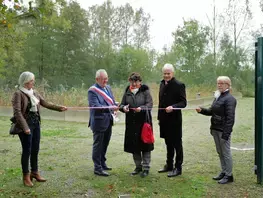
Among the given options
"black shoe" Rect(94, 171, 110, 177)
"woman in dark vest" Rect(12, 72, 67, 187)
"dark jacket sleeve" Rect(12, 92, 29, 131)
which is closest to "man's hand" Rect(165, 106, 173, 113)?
"black shoe" Rect(94, 171, 110, 177)

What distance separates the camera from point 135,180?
4.92 m

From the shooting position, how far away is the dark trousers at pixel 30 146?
4492mm

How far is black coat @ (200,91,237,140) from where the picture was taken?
4.57 m

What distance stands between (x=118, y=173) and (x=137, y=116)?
3.28ft

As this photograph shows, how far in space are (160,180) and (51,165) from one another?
81.7 inches

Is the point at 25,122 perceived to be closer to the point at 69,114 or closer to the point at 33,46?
the point at 69,114

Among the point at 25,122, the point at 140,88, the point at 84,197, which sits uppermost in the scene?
the point at 140,88

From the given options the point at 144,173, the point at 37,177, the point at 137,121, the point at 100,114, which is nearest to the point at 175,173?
the point at 144,173

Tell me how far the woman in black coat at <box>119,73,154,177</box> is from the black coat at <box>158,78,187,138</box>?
0.89 ft

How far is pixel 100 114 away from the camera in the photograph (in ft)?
16.7

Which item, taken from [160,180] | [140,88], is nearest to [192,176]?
[160,180]

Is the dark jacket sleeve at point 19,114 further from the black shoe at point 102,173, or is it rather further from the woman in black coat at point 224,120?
the woman in black coat at point 224,120

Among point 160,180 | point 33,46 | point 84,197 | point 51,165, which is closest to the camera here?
point 84,197

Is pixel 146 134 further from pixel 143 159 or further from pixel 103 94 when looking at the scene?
pixel 103 94
